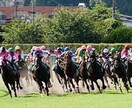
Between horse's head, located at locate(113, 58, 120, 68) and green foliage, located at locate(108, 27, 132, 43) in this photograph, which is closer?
horse's head, located at locate(113, 58, 120, 68)

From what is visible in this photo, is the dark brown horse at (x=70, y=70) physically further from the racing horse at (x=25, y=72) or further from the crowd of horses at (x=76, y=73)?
the racing horse at (x=25, y=72)

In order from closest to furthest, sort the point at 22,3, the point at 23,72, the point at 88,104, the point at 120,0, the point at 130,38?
the point at 88,104 → the point at 23,72 → the point at 130,38 → the point at 120,0 → the point at 22,3

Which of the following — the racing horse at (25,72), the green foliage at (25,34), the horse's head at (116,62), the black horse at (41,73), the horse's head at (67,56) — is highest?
the horse's head at (67,56)

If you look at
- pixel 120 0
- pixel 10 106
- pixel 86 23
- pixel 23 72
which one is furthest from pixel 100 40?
pixel 120 0

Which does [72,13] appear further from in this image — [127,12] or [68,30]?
[127,12]

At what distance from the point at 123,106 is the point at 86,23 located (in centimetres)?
4539

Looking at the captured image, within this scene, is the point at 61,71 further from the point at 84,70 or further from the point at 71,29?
the point at 71,29

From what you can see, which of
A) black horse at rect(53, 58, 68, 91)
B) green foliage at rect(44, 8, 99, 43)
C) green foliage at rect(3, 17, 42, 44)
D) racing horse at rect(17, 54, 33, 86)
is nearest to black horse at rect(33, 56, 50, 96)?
black horse at rect(53, 58, 68, 91)

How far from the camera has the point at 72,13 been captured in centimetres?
6481

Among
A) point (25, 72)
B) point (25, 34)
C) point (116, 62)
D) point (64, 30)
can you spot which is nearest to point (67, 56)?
point (116, 62)

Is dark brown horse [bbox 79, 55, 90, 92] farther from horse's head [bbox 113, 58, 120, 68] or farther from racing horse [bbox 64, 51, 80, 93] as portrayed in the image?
horse's head [bbox 113, 58, 120, 68]

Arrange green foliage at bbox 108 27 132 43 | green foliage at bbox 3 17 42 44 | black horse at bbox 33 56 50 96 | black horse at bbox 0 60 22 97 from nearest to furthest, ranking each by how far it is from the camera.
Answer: black horse at bbox 0 60 22 97 → black horse at bbox 33 56 50 96 → green foliage at bbox 108 27 132 43 → green foliage at bbox 3 17 42 44

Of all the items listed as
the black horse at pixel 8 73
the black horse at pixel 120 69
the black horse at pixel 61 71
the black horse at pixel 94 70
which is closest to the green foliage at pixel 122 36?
the black horse at pixel 61 71

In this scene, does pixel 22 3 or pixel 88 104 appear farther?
pixel 22 3
